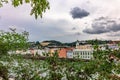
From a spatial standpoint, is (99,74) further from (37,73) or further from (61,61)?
(37,73)

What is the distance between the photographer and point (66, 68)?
6.51 meters

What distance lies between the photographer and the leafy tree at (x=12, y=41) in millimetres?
9070

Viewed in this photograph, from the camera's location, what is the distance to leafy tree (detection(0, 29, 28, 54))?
29.8 ft

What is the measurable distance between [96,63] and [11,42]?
13.7 feet

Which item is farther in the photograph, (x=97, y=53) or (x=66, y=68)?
(x=66, y=68)

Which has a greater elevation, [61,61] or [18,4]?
[18,4]

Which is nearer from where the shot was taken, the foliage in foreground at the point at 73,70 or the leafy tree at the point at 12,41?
the foliage in foreground at the point at 73,70

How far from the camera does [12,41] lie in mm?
9797

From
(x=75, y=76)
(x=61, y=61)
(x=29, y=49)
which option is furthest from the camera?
(x=29, y=49)

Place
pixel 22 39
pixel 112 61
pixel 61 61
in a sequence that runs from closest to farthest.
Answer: pixel 112 61, pixel 61 61, pixel 22 39

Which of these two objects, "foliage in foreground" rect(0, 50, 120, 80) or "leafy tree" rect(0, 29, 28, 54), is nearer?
"foliage in foreground" rect(0, 50, 120, 80)

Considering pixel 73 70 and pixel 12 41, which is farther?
pixel 12 41

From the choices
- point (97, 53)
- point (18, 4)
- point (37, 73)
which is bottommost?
point (37, 73)

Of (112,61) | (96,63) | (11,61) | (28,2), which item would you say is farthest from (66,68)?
(11,61)
